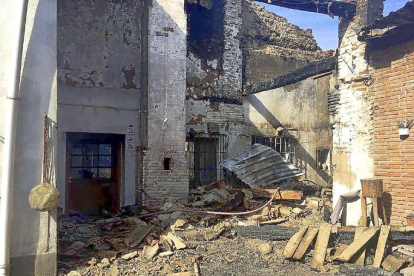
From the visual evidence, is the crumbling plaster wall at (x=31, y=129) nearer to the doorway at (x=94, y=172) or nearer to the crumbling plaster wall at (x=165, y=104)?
the crumbling plaster wall at (x=165, y=104)

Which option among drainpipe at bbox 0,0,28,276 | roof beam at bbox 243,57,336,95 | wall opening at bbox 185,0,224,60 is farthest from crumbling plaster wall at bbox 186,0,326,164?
drainpipe at bbox 0,0,28,276

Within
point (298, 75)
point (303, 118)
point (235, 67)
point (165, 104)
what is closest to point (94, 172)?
point (165, 104)

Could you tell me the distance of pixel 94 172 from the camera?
10.8 m

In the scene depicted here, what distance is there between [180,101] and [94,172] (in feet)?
10.5

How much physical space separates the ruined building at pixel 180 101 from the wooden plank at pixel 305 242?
138cm

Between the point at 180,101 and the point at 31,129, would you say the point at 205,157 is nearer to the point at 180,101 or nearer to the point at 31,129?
the point at 180,101

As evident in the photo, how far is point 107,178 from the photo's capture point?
36.1ft

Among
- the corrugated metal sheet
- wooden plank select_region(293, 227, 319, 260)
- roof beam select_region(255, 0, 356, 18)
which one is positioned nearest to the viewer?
wooden plank select_region(293, 227, 319, 260)

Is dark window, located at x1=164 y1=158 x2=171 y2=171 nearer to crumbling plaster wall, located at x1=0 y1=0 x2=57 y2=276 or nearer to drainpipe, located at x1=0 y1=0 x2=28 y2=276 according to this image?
crumbling plaster wall, located at x1=0 y1=0 x2=57 y2=276

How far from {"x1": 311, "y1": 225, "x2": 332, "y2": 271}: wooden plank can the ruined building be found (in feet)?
4.44

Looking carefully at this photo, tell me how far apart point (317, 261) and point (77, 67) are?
25.7 ft

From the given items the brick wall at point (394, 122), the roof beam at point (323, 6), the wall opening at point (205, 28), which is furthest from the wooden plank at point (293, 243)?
the wall opening at point (205, 28)

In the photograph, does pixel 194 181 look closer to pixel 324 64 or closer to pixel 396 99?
pixel 324 64

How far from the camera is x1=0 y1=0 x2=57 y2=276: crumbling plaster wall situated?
5.29 m
